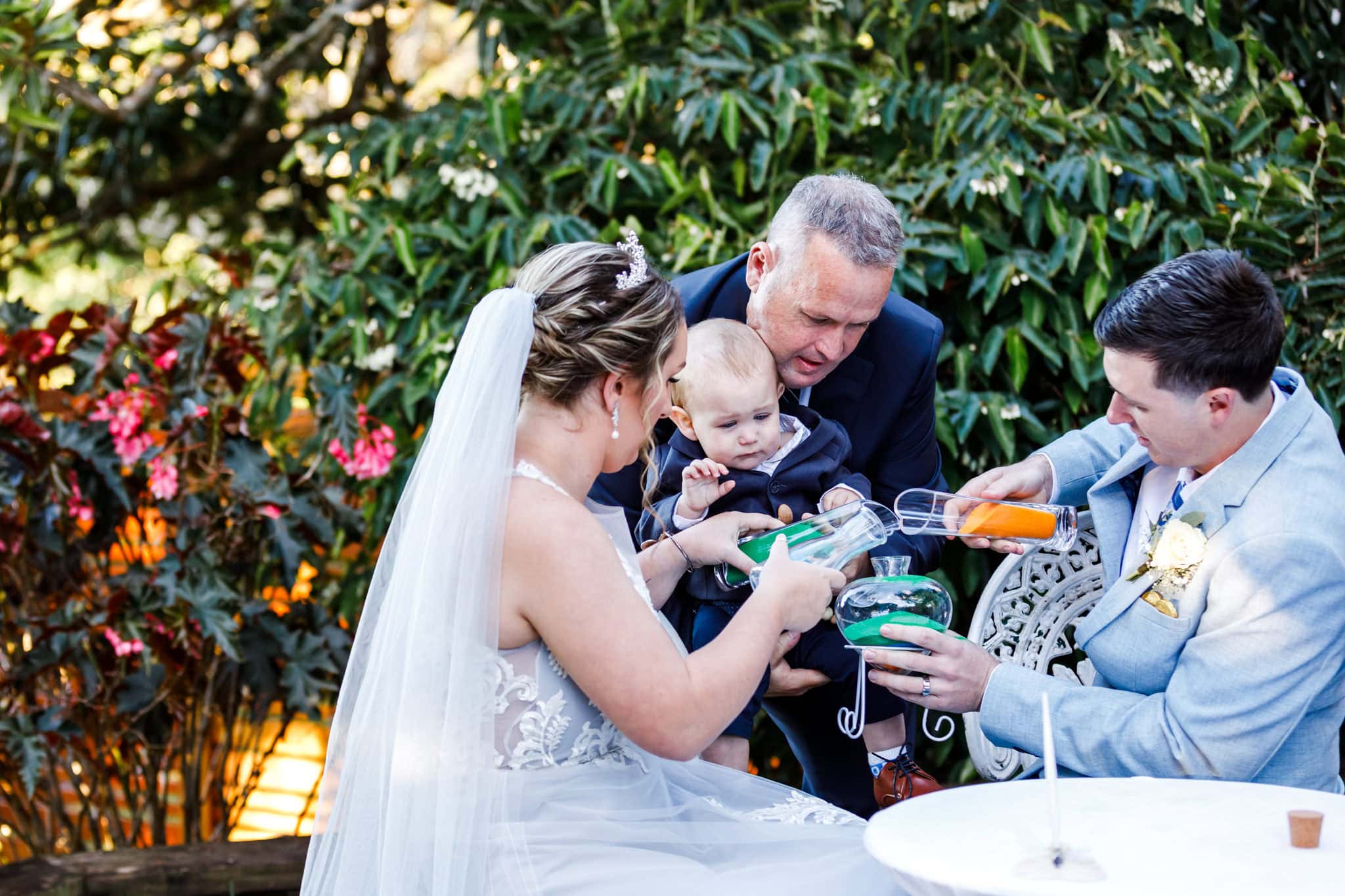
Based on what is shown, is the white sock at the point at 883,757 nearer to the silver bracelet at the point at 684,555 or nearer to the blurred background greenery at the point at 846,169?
the silver bracelet at the point at 684,555

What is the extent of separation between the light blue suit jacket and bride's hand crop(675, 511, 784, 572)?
22.4 inches

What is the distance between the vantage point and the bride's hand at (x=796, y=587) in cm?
209

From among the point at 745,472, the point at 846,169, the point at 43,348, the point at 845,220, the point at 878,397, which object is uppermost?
the point at 846,169

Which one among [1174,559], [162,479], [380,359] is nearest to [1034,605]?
[1174,559]

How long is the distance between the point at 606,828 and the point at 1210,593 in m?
1.09

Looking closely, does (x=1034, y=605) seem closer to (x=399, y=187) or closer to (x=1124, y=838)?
(x=1124, y=838)

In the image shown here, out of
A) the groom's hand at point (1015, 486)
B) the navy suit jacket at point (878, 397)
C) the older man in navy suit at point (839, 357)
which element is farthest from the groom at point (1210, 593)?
the navy suit jacket at point (878, 397)

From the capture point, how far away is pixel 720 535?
2.60m

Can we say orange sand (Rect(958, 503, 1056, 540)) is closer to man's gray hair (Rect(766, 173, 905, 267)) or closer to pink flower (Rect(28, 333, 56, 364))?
man's gray hair (Rect(766, 173, 905, 267))

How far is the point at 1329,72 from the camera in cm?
431

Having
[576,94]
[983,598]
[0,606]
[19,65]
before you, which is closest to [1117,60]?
[576,94]

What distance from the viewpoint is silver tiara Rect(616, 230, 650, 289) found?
2.12 meters

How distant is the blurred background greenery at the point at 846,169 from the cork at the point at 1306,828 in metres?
1.92

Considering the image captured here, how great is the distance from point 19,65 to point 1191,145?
3.69 metres
